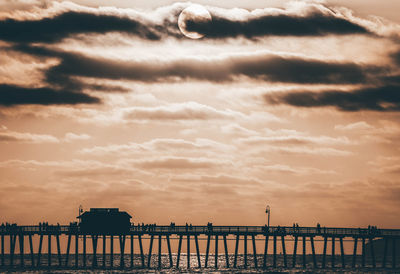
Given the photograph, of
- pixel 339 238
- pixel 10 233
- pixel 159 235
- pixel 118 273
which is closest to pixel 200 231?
pixel 159 235

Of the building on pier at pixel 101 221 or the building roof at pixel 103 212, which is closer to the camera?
the building on pier at pixel 101 221

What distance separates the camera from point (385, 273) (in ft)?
343

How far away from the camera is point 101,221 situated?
102438mm

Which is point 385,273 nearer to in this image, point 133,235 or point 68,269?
point 133,235

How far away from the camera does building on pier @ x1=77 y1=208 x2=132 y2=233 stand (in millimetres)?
102375

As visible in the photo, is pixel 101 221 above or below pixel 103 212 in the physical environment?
below

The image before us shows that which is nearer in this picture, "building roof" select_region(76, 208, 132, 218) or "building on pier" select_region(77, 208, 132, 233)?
"building on pier" select_region(77, 208, 132, 233)

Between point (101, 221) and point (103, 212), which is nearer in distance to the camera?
point (101, 221)

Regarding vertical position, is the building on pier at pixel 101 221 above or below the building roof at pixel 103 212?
below

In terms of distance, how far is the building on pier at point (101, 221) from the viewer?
10238 centimetres

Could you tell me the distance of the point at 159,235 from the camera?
104188mm

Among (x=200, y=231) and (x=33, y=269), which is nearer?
(x=200, y=231)

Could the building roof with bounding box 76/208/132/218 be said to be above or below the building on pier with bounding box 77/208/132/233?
above

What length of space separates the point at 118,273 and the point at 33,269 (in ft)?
57.2
